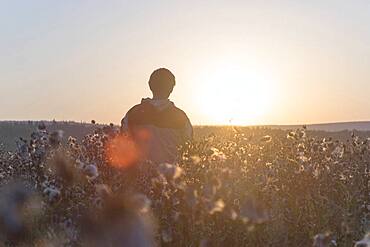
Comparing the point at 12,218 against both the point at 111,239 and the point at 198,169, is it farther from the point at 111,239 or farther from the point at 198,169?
the point at 198,169

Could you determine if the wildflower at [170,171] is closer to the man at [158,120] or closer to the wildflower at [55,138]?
the wildflower at [55,138]

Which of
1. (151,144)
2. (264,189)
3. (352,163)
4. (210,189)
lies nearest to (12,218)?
(210,189)

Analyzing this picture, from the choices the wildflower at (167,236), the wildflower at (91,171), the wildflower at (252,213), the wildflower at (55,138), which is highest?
the wildflower at (55,138)

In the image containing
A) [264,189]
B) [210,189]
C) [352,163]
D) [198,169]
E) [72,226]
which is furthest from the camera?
[352,163]

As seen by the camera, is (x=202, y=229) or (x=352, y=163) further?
(x=352, y=163)

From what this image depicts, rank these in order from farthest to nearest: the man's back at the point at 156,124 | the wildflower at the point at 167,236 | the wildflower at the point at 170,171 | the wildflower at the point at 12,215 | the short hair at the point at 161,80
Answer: the short hair at the point at 161,80, the man's back at the point at 156,124, the wildflower at the point at 167,236, the wildflower at the point at 170,171, the wildflower at the point at 12,215

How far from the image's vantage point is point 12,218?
2.75 meters

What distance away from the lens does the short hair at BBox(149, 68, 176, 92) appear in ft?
23.3

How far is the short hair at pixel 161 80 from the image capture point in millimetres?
7090

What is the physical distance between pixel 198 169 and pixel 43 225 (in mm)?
1305

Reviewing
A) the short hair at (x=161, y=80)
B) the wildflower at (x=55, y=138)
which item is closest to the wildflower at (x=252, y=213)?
the wildflower at (x=55, y=138)

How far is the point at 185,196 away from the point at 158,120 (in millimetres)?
3509

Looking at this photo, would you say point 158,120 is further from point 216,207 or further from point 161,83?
point 216,207

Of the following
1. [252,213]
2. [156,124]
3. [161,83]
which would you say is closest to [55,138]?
[156,124]
